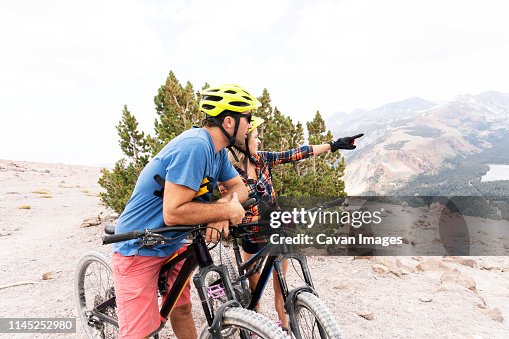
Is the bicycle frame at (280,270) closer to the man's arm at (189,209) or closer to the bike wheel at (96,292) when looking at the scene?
the man's arm at (189,209)

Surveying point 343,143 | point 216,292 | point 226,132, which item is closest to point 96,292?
point 216,292

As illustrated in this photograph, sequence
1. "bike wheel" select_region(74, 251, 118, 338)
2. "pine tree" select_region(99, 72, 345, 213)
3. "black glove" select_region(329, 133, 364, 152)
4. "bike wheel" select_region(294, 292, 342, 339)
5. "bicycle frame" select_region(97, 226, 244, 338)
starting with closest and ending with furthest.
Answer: "bicycle frame" select_region(97, 226, 244, 338)
"bike wheel" select_region(294, 292, 342, 339)
"bike wheel" select_region(74, 251, 118, 338)
"black glove" select_region(329, 133, 364, 152)
"pine tree" select_region(99, 72, 345, 213)

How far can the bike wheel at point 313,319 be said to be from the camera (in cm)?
297

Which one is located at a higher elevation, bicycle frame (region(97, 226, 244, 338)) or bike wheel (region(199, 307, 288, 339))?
bicycle frame (region(97, 226, 244, 338))

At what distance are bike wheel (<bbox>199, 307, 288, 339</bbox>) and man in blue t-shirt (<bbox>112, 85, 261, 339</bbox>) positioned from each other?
582 millimetres

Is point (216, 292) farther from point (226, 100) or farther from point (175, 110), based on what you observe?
point (175, 110)

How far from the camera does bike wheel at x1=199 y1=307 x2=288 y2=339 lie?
8.04 feet

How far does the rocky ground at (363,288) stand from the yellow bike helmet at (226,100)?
12.7 ft

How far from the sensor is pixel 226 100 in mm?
2881

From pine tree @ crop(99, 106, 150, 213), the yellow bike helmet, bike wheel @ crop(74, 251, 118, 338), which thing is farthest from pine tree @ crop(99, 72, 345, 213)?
the yellow bike helmet

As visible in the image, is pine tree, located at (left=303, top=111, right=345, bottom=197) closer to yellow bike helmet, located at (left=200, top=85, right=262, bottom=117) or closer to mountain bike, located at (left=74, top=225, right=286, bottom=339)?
mountain bike, located at (left=74, top=225, right=286, bottom=339)

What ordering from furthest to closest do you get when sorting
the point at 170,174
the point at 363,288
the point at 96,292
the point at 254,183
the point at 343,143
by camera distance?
the point at 363,288
the point at 343,143
the point at 96,292
the point at 254,183
the point at 170,174

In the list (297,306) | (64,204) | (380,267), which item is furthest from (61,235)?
(297,306)

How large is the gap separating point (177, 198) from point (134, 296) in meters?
1.09
